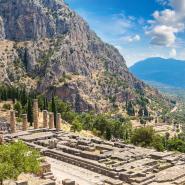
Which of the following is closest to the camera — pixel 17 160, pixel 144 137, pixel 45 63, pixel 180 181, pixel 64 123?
pixel 17 160

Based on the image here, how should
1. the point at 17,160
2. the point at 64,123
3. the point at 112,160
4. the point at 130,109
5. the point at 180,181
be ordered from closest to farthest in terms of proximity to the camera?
the point at 17,160
the point at 180,181
the point at 112,160
the point at 64,123
the point at 130,109

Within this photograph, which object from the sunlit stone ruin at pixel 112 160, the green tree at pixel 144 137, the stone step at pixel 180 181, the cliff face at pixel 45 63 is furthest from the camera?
the cliff face at pixel 45 63

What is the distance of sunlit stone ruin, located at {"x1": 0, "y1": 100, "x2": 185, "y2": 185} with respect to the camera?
1540 inches

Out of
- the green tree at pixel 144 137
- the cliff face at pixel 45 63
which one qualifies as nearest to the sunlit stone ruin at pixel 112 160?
the green tree at pixel 144 137

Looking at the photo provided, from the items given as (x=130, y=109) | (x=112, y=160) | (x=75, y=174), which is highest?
(x=130, y=109)

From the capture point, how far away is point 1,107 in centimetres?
9381

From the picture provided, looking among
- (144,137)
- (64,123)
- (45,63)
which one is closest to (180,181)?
(144,137)

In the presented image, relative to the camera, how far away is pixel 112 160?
46.6 meters

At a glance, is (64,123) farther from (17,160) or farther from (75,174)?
(17,160)

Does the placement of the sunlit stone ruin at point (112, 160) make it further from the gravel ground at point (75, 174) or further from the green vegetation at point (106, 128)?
the green vegetation at point (106, 128)

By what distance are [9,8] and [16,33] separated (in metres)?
16.6

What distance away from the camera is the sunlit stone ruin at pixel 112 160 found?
39.1 meters

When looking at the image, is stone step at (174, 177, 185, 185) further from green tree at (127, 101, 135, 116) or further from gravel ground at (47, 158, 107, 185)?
green tree at (127, 101, 135, 116)

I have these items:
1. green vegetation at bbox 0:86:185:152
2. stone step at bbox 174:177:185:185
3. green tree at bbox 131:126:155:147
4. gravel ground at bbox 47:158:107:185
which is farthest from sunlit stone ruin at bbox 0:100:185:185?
green tree at bbox 131:126:155:147
